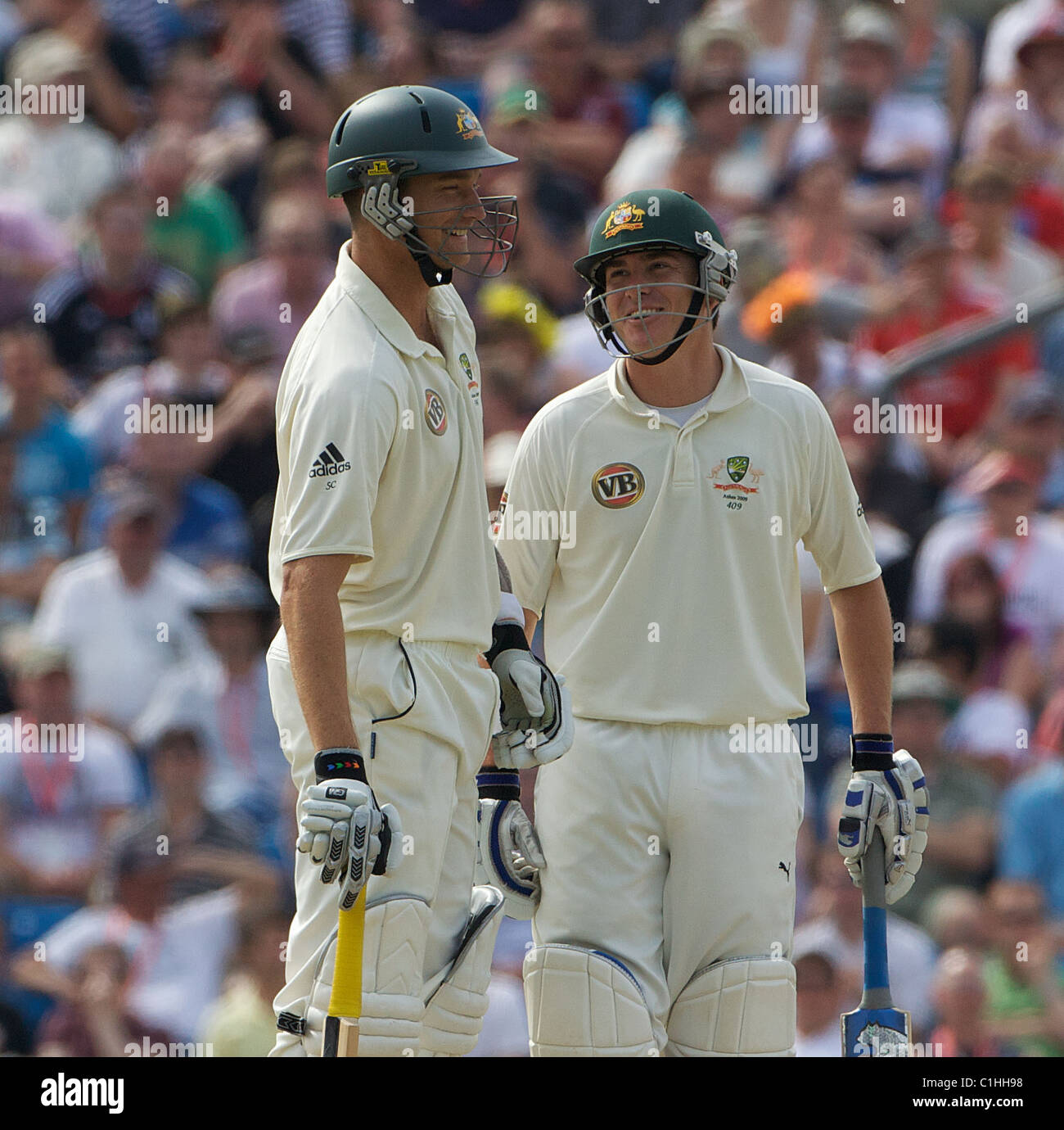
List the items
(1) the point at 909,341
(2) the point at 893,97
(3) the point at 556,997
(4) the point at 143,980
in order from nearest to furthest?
1. (3) the point at 556,997
2. (4) the point at 143,980
3. (1) the point at 909,341
4. (2) the point at 893,97

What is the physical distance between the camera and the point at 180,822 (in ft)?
22.7

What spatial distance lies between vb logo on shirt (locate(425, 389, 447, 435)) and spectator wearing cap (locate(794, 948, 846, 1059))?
2984mm

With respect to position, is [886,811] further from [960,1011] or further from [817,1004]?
[960,1011]

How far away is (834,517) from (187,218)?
4605 mm

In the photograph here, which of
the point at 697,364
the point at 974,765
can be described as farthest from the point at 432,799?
the point at 974,765

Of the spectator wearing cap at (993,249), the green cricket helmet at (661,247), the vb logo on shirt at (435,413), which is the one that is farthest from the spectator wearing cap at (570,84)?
the vb logo on shirt at (435,413)

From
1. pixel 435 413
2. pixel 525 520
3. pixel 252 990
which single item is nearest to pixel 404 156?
pixel 435 413

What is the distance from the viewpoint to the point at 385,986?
388 centimetres

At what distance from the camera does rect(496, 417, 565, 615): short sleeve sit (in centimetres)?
461

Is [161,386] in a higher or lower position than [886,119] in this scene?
lower

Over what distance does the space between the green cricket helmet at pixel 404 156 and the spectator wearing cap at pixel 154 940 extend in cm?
318

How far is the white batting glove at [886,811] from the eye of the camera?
180 inches

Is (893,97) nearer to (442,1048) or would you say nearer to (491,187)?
(491,187)

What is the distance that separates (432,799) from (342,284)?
108cm
